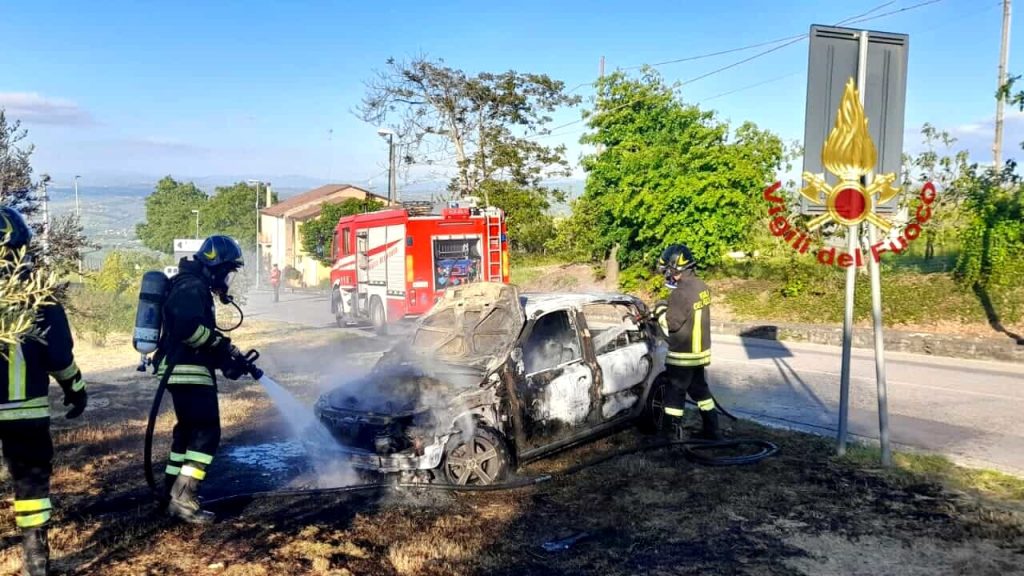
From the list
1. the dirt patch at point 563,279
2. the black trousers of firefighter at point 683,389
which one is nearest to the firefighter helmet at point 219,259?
the black trousers of firefighter at point 683,389

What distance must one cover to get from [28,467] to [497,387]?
3191 mm

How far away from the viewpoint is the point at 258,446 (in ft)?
25.7

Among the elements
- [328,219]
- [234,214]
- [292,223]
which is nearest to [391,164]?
[328,219]

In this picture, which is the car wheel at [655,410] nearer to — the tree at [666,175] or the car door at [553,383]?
the car door at [553,383]

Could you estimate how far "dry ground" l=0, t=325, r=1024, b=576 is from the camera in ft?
15.0

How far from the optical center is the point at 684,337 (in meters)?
7.14

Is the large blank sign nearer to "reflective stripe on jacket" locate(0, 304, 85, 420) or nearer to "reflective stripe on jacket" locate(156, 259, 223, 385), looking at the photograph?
"reflective stripe on jacket" locate(156, 259, 223, 385)

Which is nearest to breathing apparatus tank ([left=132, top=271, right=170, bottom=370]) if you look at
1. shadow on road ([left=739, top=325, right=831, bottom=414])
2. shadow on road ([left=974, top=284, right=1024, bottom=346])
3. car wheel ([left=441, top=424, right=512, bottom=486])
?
car wheel ([left=441, top=424, right=512, bottom=486])

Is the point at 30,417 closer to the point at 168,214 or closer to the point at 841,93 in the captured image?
the point at 841,93

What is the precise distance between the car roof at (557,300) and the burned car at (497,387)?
12mm

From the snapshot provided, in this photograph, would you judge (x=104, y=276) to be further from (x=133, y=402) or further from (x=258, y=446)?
(x=258, y=446)

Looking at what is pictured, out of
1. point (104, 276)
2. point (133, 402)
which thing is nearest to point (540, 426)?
point (133, 402)

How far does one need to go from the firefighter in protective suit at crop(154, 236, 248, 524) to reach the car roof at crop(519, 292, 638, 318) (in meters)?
2.57

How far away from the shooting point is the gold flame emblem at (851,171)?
6516mm
